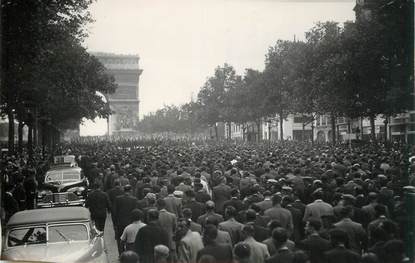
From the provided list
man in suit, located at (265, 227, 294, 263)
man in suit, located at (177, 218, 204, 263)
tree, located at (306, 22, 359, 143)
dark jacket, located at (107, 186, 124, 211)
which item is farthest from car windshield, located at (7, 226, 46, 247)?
tree, located at (306, 22, 359, 143)

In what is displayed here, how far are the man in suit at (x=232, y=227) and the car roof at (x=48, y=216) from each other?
7.79ft

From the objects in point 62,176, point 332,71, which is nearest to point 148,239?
point 62,176

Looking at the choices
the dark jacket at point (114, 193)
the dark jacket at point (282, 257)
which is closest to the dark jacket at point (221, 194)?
the dark jacket at point (114, 193)

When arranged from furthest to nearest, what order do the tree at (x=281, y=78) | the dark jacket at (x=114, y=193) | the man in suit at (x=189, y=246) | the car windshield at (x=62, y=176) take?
the tree at (x=281, y=78) → the car windshield at (x=62, y=176) → the dark jacket at (x=114, y=193) → the man in suit at (x=189, y=246)

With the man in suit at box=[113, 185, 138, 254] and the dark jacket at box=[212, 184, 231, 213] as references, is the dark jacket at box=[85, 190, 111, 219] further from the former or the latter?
the dark jacket at box=[212, 184, 231, 213]

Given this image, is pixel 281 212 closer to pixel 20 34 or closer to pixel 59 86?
pixel 20 34

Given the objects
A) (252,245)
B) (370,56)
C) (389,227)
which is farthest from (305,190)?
(370,56)

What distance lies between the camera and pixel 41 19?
47.9ft

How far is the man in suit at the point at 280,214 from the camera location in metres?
9.05

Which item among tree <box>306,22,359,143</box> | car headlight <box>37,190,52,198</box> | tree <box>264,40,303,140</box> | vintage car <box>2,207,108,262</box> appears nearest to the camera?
vintage car <box>2,207,108,262</box>

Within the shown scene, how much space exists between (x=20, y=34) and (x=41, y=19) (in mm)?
765

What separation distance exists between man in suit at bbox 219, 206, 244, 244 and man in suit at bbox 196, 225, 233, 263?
111 cm

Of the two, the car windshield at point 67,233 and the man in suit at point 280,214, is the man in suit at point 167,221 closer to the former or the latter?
the car windshield at point 67,233

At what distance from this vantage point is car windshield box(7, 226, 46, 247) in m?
8.69
